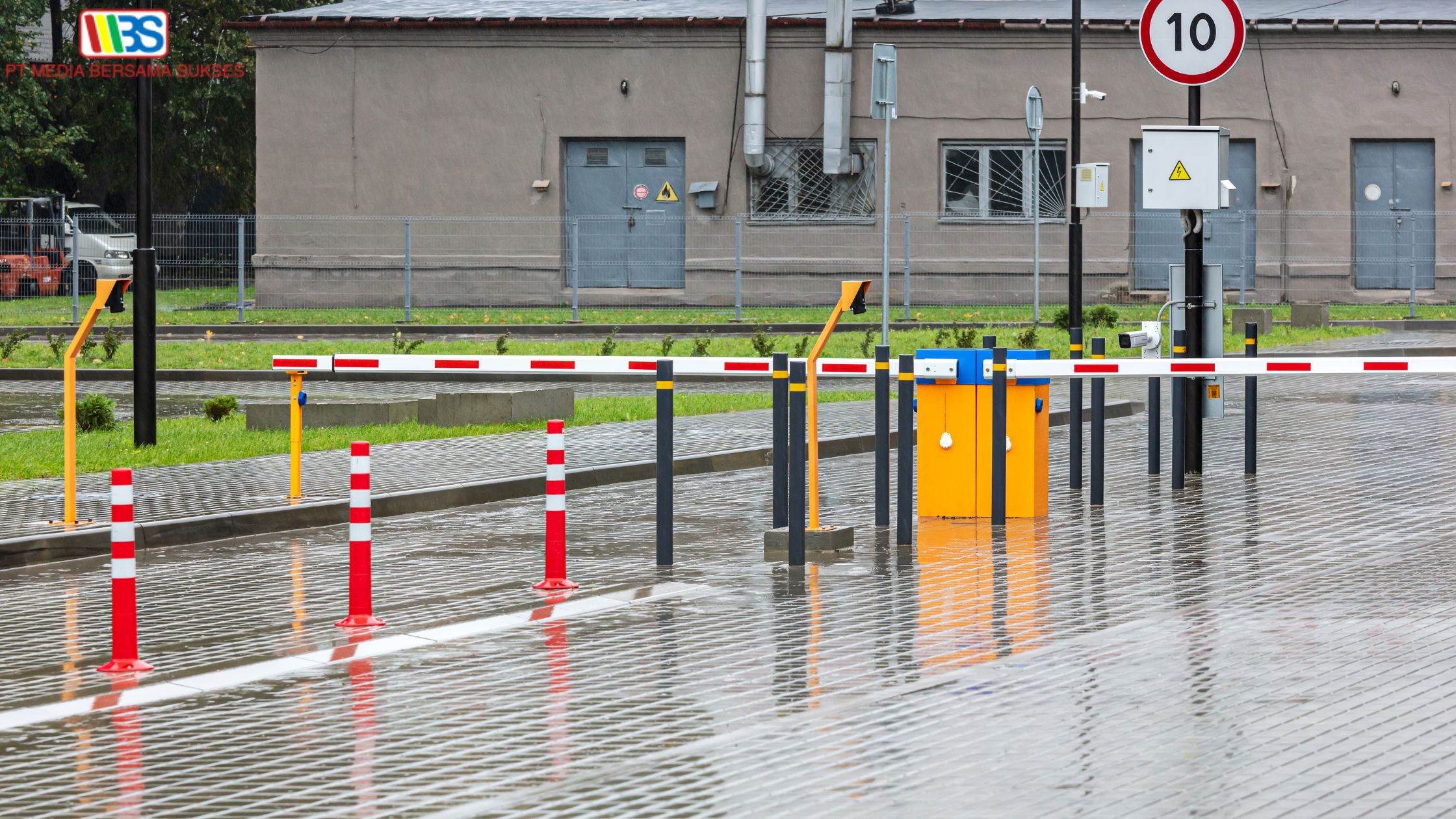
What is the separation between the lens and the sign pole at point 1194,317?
14609 mm

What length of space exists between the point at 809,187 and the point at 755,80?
2209mm

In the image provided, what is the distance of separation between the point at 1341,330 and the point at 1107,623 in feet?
75.3

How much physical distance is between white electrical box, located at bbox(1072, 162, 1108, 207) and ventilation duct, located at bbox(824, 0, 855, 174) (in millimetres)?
10503

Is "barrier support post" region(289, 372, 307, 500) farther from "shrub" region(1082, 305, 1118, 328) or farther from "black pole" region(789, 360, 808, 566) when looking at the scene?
"shrub" region(1082, 305, 1118, 328)

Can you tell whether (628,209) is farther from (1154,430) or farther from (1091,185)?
(1154,430)

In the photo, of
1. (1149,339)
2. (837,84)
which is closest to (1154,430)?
(1149,339)

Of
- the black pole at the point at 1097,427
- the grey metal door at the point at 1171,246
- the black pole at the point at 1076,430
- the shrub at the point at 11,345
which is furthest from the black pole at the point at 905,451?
the grey metal door at the point at 1171,246

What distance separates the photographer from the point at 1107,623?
902 cm

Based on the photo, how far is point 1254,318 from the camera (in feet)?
101

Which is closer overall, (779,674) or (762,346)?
(779,674)

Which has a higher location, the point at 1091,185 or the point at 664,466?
the point at 1091,185

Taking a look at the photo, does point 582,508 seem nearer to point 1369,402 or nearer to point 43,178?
point 1369,402

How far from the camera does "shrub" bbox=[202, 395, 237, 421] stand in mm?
18500

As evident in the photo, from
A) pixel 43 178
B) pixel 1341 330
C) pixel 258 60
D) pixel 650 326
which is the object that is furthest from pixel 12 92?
pixel 1341 330
